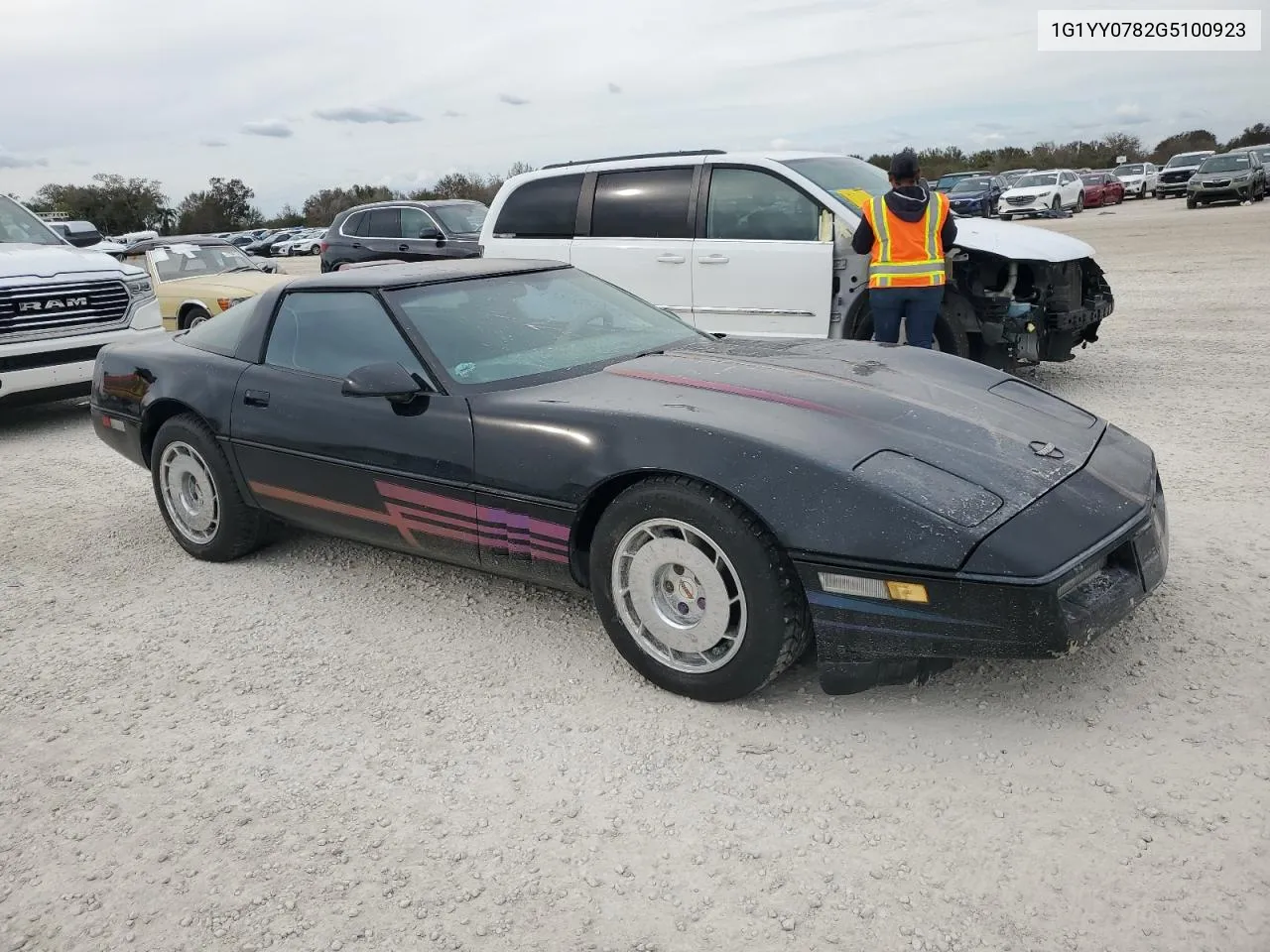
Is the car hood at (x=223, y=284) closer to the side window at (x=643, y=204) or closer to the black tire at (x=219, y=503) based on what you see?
the side window at (x=643, y=204)

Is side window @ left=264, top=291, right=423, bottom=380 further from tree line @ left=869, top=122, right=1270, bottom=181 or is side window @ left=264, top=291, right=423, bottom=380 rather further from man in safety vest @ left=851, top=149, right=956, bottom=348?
tree line @ left=869, top=122, right=1270, bottom=181

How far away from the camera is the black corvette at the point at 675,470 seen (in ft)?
8.81

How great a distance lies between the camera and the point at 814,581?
2752 millimetres

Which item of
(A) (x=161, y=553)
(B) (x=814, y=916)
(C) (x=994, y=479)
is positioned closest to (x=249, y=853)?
(B) (x=814, y=916)

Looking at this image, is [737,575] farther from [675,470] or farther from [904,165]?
[904,165]

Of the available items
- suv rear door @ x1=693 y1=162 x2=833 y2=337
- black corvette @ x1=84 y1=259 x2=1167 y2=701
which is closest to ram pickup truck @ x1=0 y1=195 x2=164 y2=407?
black corvette @ x1=84 y1=259 x2=1167 y2=701

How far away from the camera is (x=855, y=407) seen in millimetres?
3168

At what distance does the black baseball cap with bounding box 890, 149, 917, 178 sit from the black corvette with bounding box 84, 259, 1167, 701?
8.01ft

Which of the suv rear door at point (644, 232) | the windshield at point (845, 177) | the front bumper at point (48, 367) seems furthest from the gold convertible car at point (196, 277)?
the windshield at point (845, 177)

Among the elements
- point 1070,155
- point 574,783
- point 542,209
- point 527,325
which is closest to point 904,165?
point 542,209

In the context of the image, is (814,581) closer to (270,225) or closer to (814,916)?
(814,916)

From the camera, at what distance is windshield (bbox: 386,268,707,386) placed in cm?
373

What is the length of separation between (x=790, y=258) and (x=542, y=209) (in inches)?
83.6

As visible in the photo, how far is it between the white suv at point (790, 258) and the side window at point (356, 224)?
7.45m
